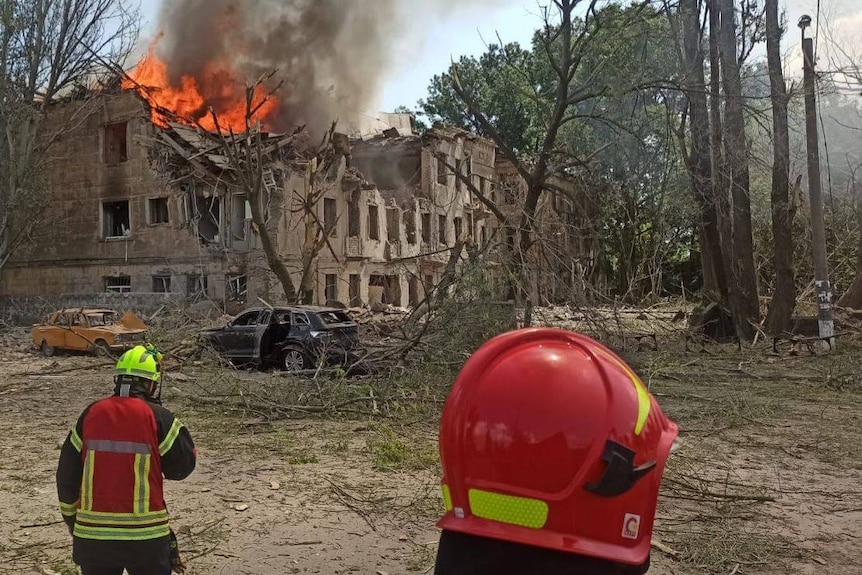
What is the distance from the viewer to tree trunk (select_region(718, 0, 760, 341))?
17203 mm

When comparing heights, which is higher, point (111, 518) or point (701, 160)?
point (701, 160)

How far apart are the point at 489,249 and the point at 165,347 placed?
8301 mm

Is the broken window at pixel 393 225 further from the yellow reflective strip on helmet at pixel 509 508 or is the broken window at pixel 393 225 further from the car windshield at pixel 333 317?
the yellow reflective strip on helmet at pixel 509 508

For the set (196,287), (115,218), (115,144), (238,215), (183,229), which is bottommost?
(196,287)

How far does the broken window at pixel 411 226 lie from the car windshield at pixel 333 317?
18.3 meters

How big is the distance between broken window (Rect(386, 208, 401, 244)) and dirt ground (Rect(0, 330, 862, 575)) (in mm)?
20356

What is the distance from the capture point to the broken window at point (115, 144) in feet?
97.2

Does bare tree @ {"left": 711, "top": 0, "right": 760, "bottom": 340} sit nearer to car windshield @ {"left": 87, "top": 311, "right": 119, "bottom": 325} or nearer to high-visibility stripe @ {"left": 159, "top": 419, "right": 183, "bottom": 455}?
high-visibility stripe @ {"left": 159, "top": 419, "right": 183, "bottom": 455}

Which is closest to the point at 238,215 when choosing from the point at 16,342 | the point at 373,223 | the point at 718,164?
the point at 373,223

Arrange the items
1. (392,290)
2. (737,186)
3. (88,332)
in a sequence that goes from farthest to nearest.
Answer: (392,290) → (88,332) → (737,186)

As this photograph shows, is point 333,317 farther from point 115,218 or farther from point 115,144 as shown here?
point 115,144

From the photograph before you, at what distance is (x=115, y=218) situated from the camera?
29.9 m

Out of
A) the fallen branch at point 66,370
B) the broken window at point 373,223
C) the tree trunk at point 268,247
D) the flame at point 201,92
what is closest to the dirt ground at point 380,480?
the fallen branch at point 66,370

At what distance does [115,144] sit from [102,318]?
42.8ft
